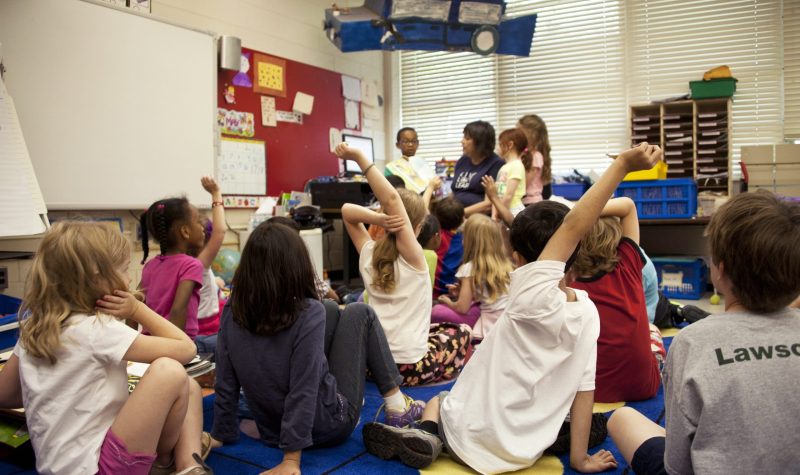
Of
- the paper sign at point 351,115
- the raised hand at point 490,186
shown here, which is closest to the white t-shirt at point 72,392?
the raised hand at point 490,186

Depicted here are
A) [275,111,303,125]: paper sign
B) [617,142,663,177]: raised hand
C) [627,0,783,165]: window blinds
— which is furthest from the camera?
[275,111,303,125]: paper sign

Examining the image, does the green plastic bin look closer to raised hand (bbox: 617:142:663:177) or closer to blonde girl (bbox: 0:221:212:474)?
raised hand (bbox: 617:142:663:177)

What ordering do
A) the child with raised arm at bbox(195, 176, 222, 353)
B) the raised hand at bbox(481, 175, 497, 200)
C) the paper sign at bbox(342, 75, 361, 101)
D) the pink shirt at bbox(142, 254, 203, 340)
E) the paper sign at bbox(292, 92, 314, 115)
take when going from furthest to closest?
the paper sign at bbox(342, 75, 361, 101), the paper sign at bbox(292, 92, 314, 115), the raised hand at bbox(481, 175, 497, 200), the child with raised arm at bbox(195, 176, 222, 353), the pink shirt at bbox(142, 254, 203, 340)

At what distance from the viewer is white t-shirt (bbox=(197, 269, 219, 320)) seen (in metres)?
2.50

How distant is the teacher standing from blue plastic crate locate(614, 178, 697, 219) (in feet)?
4.25

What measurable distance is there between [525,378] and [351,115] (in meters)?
4.72

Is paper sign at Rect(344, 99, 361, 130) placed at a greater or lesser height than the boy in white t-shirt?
greater

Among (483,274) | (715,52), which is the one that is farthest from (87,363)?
(715,52)

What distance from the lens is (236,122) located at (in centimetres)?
470

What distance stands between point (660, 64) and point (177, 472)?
16.4ft

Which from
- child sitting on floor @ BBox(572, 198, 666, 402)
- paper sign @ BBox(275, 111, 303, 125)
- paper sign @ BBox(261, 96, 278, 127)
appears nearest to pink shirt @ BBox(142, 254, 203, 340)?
child sitting on floor @ BBox(572, 198, 666, 402)

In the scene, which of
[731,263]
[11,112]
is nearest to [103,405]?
[731,263]

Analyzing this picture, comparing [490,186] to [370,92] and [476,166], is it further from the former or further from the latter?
[370,92]

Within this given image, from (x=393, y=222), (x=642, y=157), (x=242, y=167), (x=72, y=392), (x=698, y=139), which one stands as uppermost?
(x=698, y=139)
